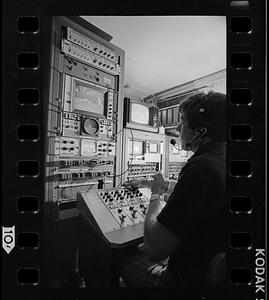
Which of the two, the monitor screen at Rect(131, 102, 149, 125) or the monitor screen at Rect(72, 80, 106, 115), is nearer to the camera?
the monitor screen at Rect(72, 80, 106, 115)

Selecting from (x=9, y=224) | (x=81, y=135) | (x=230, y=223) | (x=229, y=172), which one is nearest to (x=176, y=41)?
(x=81, y=135)

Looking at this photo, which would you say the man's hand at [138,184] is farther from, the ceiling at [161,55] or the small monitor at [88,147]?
the ceiling at [161,55]

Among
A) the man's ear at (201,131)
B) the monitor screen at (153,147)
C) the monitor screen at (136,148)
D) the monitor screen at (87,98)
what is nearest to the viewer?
the man's ear at (201,131)

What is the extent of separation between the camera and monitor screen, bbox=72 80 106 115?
A: 102 cm

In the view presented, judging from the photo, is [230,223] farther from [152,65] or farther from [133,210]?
[152,65]

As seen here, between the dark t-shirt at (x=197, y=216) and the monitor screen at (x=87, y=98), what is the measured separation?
719 millimetres

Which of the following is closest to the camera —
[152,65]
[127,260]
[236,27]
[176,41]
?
[236,27]

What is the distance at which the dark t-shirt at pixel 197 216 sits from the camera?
1.93 ft

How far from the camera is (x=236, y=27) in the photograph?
1.49ft

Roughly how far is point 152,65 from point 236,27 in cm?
91

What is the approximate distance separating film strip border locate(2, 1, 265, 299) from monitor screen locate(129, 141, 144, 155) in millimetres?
949

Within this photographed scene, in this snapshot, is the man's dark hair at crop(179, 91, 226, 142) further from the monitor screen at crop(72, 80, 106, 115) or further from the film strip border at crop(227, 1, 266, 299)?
the monitor screen at crop(72, 80, 106, 115)

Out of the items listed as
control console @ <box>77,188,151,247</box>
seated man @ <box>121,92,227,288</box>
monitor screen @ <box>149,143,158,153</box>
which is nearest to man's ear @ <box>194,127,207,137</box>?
seated man @ <box>121,92,227,288</box>

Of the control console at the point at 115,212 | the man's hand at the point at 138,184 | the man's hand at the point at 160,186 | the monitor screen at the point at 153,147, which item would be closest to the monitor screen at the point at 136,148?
the monitor screen at the point at 153,147
